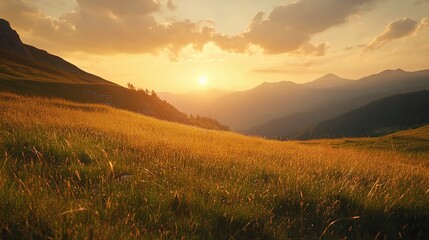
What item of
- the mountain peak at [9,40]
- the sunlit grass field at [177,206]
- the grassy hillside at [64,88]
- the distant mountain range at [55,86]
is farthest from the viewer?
the mountain peak at [9,40]

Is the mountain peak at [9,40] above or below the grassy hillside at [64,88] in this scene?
above


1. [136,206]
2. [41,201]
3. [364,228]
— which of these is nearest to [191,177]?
[136,206]

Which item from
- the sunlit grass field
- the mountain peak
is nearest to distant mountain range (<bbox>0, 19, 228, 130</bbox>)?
the mountain peak

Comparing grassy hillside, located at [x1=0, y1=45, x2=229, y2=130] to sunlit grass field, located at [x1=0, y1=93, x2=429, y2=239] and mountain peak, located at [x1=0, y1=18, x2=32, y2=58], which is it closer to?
mountain peak, located at [x1=0, y1=18, x2=32, y2=58]

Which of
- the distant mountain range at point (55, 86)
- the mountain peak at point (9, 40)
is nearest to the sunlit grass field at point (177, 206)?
the distant mountain range at point (55, 86)

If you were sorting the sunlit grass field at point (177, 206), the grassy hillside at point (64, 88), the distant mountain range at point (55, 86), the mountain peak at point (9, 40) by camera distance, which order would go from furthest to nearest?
the mountain peak at point (9, 40)
the distant mountain range at point (55, 86)
the grassy hillside at point (64, 88)
the sunlit grass field at point (177, 206)

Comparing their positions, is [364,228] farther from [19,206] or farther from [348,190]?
[19,206]

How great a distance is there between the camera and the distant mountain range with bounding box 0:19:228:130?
167 ft

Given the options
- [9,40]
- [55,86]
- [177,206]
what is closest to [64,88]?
[55,86]

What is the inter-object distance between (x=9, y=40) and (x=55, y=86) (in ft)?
223

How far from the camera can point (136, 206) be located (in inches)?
140

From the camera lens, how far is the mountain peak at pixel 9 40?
104m

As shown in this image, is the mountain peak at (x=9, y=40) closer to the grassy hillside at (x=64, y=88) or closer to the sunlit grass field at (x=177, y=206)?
the grassy hillside at (x=64, y=88)

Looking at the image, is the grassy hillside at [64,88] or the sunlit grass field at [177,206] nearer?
the sunlit grass field at [177,206]
